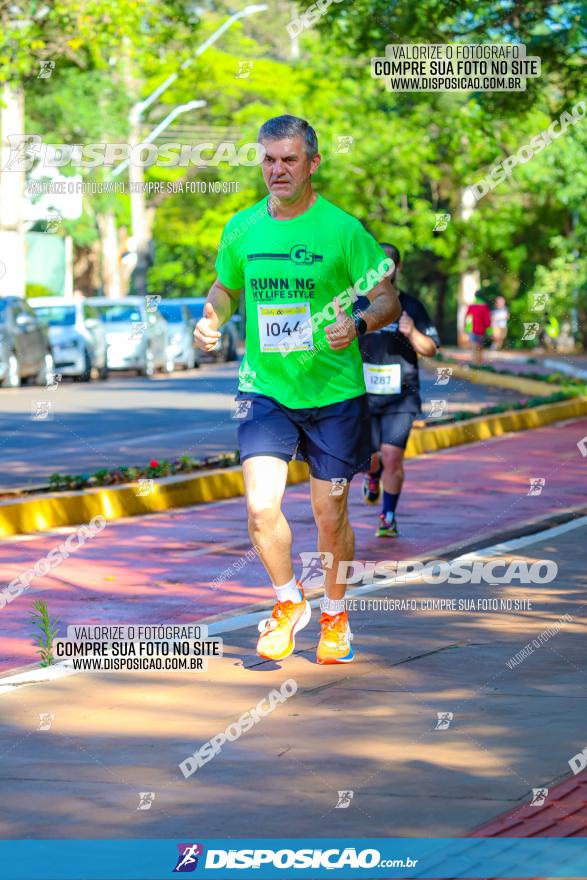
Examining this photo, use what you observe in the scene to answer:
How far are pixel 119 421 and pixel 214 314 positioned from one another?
1669cm

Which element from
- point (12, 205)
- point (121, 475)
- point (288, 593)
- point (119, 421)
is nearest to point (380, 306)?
point (288, 593)

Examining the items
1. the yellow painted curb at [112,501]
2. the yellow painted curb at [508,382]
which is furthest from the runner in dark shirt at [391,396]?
the yellow painted curb at [508,382]

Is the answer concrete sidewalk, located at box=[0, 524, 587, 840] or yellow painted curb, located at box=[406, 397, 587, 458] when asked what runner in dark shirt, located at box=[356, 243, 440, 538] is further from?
yellow painted curb, located at box=[406, 397, 587, 458]

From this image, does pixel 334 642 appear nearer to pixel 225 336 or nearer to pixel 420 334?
pixel 420 334

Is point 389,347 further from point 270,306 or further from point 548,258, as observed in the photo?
point 548,258

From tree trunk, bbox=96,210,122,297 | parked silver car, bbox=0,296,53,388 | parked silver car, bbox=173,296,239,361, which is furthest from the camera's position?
tree trunk, bbox=96,210,122,297

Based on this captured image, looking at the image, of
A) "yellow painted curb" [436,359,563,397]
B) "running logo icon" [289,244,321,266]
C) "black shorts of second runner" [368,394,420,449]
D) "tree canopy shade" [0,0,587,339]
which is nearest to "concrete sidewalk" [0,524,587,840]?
"running logo icon" [289,244,321,266]

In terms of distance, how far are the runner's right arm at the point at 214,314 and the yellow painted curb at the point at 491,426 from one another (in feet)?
38.2

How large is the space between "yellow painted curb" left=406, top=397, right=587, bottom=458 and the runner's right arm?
38.2 feet

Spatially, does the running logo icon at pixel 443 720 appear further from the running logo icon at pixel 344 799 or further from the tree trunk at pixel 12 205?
the tree trunk at pixel 12 205

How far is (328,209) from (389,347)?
4.74 m

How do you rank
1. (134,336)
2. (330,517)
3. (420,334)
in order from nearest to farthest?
(330,517)
(420,334)
(134,336)

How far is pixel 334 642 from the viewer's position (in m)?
7.86

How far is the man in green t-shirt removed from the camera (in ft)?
25.0
